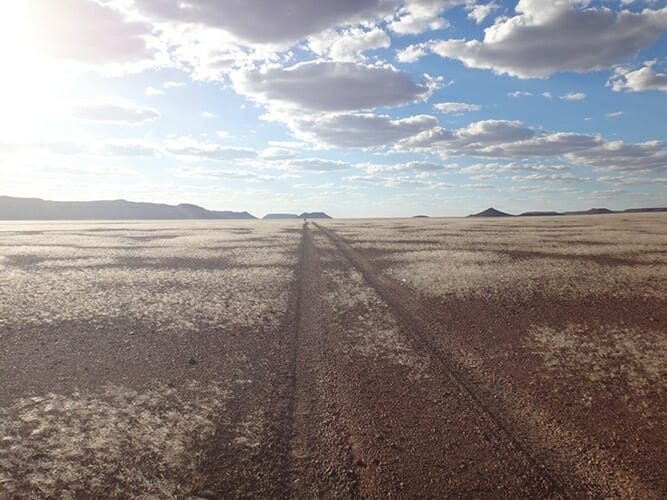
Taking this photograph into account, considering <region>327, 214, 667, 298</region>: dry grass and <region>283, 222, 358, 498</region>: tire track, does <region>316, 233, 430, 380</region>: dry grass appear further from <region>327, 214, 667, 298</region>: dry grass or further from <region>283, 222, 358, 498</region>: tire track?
<region>327, 214, 667, 298</region>: dry grass

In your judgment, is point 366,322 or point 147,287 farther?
point 147,287

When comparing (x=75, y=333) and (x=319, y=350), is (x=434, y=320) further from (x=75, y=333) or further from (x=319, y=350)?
(x=75, y=333)

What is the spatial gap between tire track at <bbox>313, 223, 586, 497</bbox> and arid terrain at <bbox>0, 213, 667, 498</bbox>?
0.06 metres

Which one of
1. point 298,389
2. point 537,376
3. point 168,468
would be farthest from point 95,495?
point 537,376

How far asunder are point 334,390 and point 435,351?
4.21 metres

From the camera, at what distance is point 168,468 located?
7.45 m

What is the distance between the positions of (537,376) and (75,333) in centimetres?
1491

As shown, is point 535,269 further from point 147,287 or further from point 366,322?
point 147,287

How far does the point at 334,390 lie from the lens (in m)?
10.6

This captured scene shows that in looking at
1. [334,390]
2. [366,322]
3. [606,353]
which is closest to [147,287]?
[366,322]

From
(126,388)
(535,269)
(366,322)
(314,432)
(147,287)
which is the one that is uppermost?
(535,269)

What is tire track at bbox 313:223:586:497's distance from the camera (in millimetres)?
7167

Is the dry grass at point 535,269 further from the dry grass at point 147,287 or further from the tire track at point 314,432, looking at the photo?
the tire track at point 314,432

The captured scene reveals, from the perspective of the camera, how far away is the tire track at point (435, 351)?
7.17 meters
